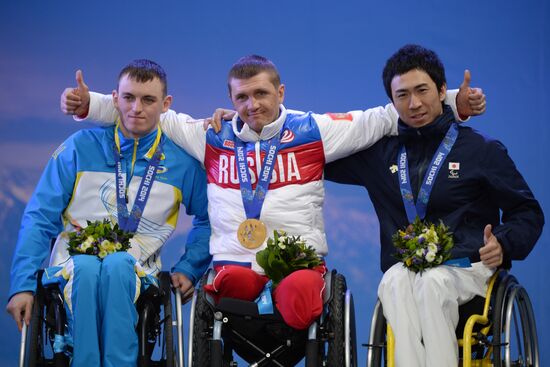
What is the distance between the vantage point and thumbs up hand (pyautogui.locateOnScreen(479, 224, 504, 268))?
13.7 feet

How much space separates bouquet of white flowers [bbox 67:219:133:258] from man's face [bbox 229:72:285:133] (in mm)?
806

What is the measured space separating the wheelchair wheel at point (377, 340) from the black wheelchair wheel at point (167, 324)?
2.78 ft

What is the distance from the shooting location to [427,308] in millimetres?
3984

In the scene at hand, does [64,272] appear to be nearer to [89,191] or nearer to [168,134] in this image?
[89,191]

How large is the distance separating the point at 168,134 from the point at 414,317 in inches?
64.1

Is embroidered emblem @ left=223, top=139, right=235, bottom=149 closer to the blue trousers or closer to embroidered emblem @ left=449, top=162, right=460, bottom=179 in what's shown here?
the blue trousers

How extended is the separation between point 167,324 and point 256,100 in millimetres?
1173

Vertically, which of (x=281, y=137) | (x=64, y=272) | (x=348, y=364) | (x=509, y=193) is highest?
(x=281, y=137)

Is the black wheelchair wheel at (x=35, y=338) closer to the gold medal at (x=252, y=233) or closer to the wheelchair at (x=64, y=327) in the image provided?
the wheelchair at (x=64, y=327)

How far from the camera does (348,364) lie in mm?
4008

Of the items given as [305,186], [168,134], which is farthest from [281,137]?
[168,134]

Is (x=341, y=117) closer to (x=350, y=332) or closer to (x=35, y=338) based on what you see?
(x=350, y=332)

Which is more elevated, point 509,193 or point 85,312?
point 509,193

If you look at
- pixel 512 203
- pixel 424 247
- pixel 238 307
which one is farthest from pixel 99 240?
pixel 512 203
